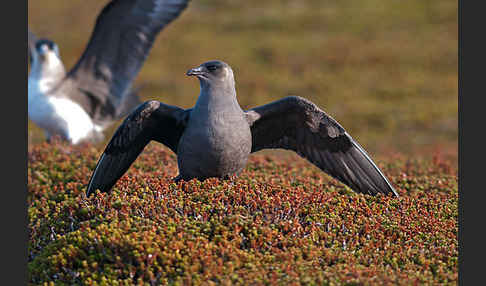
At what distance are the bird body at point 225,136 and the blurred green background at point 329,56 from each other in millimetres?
9396

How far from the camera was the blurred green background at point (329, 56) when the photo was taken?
80.3 feet

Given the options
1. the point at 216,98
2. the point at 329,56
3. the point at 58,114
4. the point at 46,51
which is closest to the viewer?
Answer: the point at 216,98

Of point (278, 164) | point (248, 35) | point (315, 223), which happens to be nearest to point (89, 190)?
point (315, 223)

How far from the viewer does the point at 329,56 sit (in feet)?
109

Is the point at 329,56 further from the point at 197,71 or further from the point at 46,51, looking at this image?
the point at 197,71

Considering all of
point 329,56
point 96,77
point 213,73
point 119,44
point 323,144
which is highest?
point 329,56

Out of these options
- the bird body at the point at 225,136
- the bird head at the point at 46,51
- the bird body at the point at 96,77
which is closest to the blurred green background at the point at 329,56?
the bird head at the point at 46,51

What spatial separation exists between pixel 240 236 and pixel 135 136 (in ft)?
8.08

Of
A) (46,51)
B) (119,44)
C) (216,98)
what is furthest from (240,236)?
(46,51)

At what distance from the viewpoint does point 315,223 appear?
739 centimetres

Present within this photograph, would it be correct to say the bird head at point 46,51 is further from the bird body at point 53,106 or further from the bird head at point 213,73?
the bird head at point 213,73

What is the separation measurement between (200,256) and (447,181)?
5.85 m

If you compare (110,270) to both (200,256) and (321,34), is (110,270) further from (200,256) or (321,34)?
(321,34)

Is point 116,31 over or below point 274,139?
over
